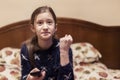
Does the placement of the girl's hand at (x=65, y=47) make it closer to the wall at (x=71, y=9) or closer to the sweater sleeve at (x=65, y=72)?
the sweater sleeve at (x=65, y=72)

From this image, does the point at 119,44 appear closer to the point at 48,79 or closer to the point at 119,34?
the point at 119,34

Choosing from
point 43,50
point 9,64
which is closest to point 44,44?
point 43,50

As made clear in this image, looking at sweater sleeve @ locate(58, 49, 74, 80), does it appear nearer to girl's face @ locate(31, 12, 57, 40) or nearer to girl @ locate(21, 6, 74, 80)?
girl @ locate(21, 6, 74, 80)

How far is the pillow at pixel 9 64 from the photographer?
6.80 feet

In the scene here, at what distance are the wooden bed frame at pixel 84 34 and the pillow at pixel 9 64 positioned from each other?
0.60 feet

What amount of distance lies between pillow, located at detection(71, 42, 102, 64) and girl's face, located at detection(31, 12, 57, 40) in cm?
103

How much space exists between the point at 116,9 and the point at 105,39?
1.21 ft

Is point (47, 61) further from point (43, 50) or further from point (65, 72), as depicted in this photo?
point (65, 72)

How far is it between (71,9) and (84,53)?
1.82 feet

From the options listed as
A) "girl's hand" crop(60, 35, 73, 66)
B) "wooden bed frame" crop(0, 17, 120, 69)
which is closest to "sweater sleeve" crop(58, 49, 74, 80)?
"girl's hand" crop(60, 35, 73, 66)

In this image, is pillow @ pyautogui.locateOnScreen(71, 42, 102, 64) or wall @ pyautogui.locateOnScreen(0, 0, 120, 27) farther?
wall @ pyautogui.locateOnScreen(0, 0, 120, 27)

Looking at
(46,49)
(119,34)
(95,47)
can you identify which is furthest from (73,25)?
(46,49)

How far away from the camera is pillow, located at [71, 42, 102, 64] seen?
7.78 ft

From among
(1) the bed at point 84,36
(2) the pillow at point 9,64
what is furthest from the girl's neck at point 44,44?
(1) the bed at point 84,36
